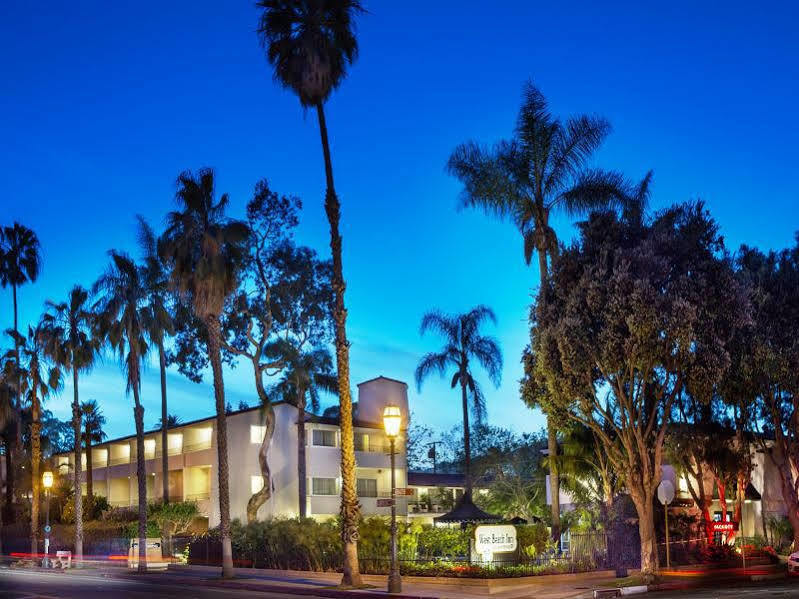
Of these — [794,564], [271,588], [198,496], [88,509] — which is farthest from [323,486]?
[794,564]

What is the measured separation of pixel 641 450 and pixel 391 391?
35.8 m

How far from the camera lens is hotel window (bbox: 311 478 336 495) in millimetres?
57219

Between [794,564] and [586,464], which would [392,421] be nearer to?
[794,564]

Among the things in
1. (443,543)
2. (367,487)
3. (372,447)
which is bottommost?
(443,543)

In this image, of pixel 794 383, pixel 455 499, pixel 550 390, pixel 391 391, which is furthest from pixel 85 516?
pixel 794 383

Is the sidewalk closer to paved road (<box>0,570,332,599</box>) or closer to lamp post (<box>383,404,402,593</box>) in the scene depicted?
lamp post (<box>383,404,402,593</box>)

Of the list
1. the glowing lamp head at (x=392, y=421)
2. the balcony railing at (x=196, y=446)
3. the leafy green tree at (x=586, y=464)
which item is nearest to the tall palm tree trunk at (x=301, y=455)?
the balcony railing at (x=196, y=446)

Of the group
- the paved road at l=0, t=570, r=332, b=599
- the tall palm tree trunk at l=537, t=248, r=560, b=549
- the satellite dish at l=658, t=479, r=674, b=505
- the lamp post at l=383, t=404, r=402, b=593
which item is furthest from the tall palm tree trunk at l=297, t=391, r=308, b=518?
the lamp post at l=383, t=404, r=402, b=593

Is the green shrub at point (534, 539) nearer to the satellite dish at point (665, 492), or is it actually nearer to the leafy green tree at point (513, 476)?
the satellite dish at point (665, 492)

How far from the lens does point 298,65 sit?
29984mm

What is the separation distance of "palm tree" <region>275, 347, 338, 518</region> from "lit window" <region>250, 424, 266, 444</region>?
364 cm

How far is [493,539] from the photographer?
2912 cm

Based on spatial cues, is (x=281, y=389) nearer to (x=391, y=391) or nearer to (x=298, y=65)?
(x=391, y=391)

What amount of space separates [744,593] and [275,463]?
36257mm
